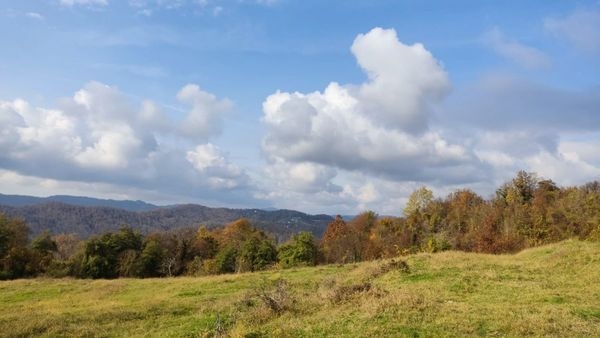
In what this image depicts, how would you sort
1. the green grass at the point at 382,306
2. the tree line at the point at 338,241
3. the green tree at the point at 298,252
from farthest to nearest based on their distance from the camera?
the green tree at the point at 298,252 → the tree line at the point at 338,241 → the green grass at the point at 382,306

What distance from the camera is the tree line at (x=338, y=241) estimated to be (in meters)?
61.9

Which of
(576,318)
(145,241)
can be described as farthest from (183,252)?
(576,318)

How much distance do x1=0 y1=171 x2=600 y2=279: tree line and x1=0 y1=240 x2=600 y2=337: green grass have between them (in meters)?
24.4

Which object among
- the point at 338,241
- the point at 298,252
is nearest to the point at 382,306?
the point at 298,252

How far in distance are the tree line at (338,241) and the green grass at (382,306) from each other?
24428mm

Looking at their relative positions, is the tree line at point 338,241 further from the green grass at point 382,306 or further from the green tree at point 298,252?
the green grass at point 382,306

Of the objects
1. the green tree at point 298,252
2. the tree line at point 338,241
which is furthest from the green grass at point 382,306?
the green tree at point 298,252

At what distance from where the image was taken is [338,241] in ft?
310

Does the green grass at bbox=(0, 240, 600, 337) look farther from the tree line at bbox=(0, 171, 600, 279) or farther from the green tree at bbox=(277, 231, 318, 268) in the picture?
the green tree at bbox=(277, 231, 318, 268)

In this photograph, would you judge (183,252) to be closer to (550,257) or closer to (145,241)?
(145,241)

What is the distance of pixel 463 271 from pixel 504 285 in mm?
4645

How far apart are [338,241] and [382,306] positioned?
80.1 metres

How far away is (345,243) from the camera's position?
92562mm

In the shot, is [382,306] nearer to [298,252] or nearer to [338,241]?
[298,252]
